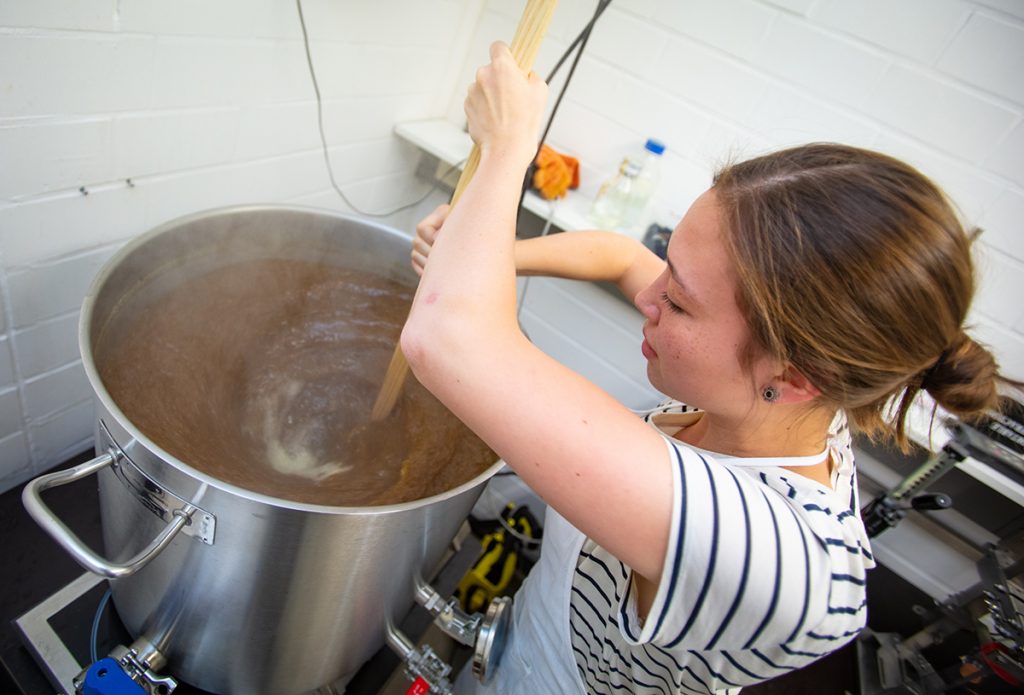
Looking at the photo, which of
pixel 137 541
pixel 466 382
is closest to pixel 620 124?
pixel 466 382

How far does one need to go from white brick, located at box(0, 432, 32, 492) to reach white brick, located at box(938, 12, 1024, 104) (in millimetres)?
2047

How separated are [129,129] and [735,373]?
105cm

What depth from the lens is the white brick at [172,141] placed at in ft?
3.18

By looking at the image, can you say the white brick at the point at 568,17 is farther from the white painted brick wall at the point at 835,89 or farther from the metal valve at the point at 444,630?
the metal valve at the point at 444,630

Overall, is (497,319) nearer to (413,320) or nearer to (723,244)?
(413,320)

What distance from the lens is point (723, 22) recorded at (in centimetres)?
132

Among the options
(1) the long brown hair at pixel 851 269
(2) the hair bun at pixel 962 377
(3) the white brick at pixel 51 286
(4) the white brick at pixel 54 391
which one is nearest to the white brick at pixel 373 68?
(3) the white brick at pixel 51 286

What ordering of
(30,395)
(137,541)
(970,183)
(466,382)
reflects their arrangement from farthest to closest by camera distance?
1. (970,183)
2. (30,395)
3. (137,541)
4. (466,382)

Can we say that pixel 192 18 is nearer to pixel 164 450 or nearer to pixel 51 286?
pixel 51 286

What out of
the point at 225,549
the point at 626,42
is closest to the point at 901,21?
the point at 626,42

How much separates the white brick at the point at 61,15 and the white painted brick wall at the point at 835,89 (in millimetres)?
1044

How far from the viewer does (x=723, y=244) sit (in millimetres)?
568

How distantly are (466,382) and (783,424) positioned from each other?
1.27 ft

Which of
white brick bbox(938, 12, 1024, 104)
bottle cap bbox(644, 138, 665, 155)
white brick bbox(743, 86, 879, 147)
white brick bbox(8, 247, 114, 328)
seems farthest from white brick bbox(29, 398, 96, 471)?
white brick bbox(938, 12, 1024, 104)
